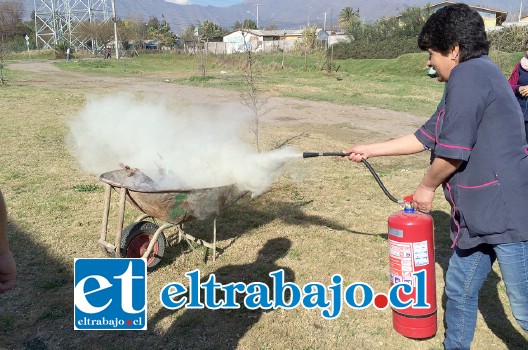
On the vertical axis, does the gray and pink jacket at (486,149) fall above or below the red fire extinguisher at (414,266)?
above

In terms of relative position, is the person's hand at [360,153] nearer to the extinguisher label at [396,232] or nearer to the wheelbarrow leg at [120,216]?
the extinguisher label at [396,232]

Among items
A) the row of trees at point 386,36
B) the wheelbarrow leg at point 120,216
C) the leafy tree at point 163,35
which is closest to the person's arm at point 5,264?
the wheelbarrow leg at point 120,216

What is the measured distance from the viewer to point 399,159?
8461 mm

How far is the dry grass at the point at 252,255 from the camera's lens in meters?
3.25

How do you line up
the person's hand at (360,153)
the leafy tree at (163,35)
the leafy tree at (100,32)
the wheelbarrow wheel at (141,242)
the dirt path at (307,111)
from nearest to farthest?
the person's hand at (360,153)
the wheelbarrow wheel at (141,242)
the dirt path at (307,111)
the leafy tree at (100,32)
the leafy tree at (163,35)

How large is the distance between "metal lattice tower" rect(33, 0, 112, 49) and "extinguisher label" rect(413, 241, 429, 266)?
65882mm

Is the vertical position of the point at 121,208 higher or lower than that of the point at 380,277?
higher

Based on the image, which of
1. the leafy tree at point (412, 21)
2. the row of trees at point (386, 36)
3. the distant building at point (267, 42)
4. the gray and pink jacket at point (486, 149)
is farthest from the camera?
the distant building at point (267, 42)

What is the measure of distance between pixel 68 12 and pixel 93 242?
68.7 m

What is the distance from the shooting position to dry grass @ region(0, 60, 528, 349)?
3254 millimetres

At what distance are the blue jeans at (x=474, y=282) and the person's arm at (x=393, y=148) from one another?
0.70 metres

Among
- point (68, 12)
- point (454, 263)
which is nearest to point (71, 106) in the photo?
point (454, 263)

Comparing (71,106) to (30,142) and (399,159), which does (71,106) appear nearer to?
(30,142)

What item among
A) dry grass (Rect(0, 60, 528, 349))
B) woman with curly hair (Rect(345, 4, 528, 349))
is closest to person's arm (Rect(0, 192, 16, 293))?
dry grass (Rect(0, 60, 528, 349))
